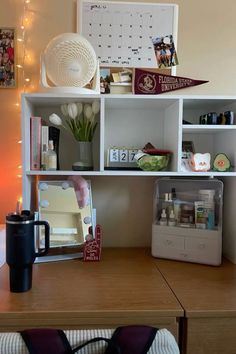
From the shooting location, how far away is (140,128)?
148 centimetres

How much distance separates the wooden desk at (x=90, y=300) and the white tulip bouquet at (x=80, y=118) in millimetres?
572

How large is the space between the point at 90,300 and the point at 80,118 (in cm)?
76

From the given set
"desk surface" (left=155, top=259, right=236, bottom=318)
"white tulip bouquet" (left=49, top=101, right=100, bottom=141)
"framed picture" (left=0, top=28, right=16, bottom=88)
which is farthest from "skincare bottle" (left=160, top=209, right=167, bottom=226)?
"framed picture" (left=0, top=28, right=16, bottom=88)

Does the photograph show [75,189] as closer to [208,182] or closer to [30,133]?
[30,133]

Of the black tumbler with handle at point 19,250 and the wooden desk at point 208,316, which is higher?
the black tumbler with handle at point 19,250

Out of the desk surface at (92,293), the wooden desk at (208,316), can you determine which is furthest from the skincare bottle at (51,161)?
the wooden desk at (208,316)

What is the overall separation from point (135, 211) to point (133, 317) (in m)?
0.68

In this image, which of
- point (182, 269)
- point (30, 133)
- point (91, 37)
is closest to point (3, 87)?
point (30, 133)

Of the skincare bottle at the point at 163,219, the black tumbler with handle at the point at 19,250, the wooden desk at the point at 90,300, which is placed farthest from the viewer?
the skincare bottle at the point at 163,219

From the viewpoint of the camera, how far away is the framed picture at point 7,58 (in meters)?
1.42

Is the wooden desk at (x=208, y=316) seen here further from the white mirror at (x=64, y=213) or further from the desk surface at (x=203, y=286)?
the white mirror at (x=64, y=213)

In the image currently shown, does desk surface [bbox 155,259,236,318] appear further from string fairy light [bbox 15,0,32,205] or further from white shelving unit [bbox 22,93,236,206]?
string fairy light [bbox 15,0,32,205]

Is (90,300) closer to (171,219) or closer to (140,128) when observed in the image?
(171,219)

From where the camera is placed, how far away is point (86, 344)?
2.05ft
